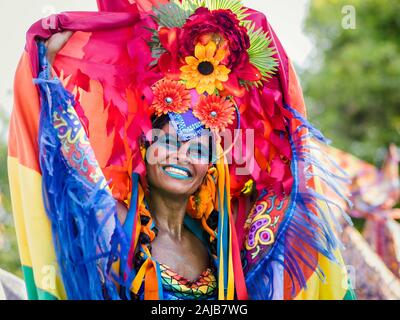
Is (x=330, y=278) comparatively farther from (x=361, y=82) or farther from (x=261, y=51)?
(x=361, y=82)

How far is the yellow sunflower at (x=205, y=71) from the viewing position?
2.67m

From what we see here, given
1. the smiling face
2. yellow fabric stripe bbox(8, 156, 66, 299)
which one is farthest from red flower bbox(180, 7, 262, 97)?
yellow fabric stripe bbox(8, 156, 66, 299)

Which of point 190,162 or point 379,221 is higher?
point 190,162

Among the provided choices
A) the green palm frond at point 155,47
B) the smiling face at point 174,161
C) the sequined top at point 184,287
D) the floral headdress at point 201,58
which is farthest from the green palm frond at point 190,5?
the sequined top at point 184,287

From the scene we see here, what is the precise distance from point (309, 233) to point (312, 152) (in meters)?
0.30

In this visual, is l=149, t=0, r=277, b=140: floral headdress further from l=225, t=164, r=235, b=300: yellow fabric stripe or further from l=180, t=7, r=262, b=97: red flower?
l=225, t=164, r=235, b=300: yellow fabric stripe

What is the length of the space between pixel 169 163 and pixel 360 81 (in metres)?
8.60

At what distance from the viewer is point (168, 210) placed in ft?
9.14

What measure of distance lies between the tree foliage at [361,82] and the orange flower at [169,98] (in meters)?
7.74

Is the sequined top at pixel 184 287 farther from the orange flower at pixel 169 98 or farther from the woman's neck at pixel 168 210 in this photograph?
the orange flower at pixel 169 98

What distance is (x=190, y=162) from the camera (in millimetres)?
2695

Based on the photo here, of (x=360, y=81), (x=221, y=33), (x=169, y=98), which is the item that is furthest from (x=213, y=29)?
(x=360, y=81)
